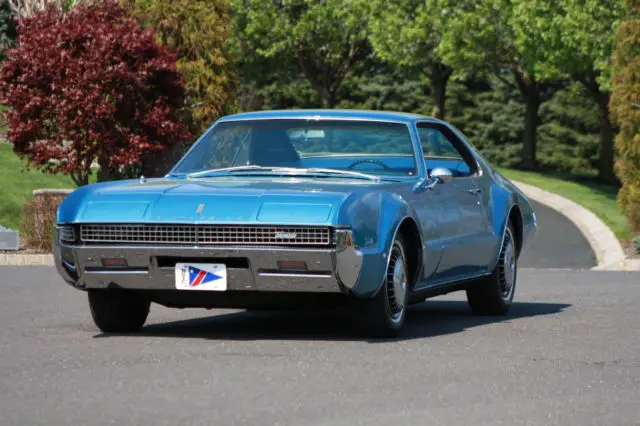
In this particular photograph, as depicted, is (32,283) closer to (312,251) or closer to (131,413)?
(312,251)

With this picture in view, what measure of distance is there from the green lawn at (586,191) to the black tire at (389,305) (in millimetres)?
19671

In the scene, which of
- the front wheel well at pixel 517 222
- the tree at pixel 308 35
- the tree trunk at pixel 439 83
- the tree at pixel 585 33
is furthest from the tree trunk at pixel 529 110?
the front wheel well at pixel 517 222

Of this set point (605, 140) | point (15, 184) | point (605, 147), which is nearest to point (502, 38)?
point (605, 140)

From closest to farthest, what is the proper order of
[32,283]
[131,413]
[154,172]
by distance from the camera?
[131,413] → [32,283] → [154,172]

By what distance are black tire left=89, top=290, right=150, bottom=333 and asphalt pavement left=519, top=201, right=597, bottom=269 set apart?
53.3 feet

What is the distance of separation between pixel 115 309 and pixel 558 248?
19922 mm

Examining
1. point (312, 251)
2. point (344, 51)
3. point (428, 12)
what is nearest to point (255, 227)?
point (312, 251)

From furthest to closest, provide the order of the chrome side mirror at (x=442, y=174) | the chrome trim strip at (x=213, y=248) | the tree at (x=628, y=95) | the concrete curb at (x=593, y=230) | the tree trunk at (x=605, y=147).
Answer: the tree trunk at (x=605, y=147) < the tree at (x=628, y=95) < the concrete curb at (x=593, y=230) < the chrome side mirror at (x=442, y=174) < the chrome trim strip at (x=213, y=248)

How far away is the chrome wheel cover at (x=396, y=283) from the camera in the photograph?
9.88 m

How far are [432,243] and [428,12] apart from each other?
43707mm

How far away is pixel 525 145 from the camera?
54.8m

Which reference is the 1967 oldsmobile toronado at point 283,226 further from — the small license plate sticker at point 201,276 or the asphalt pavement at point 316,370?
the asphalt pavement at point 316,370

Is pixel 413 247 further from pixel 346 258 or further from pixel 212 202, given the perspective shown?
pixel 212 202

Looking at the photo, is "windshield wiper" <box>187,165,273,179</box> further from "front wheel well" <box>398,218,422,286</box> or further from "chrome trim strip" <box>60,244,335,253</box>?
"chrome trim strip" <box>60,244,335,253</box>
